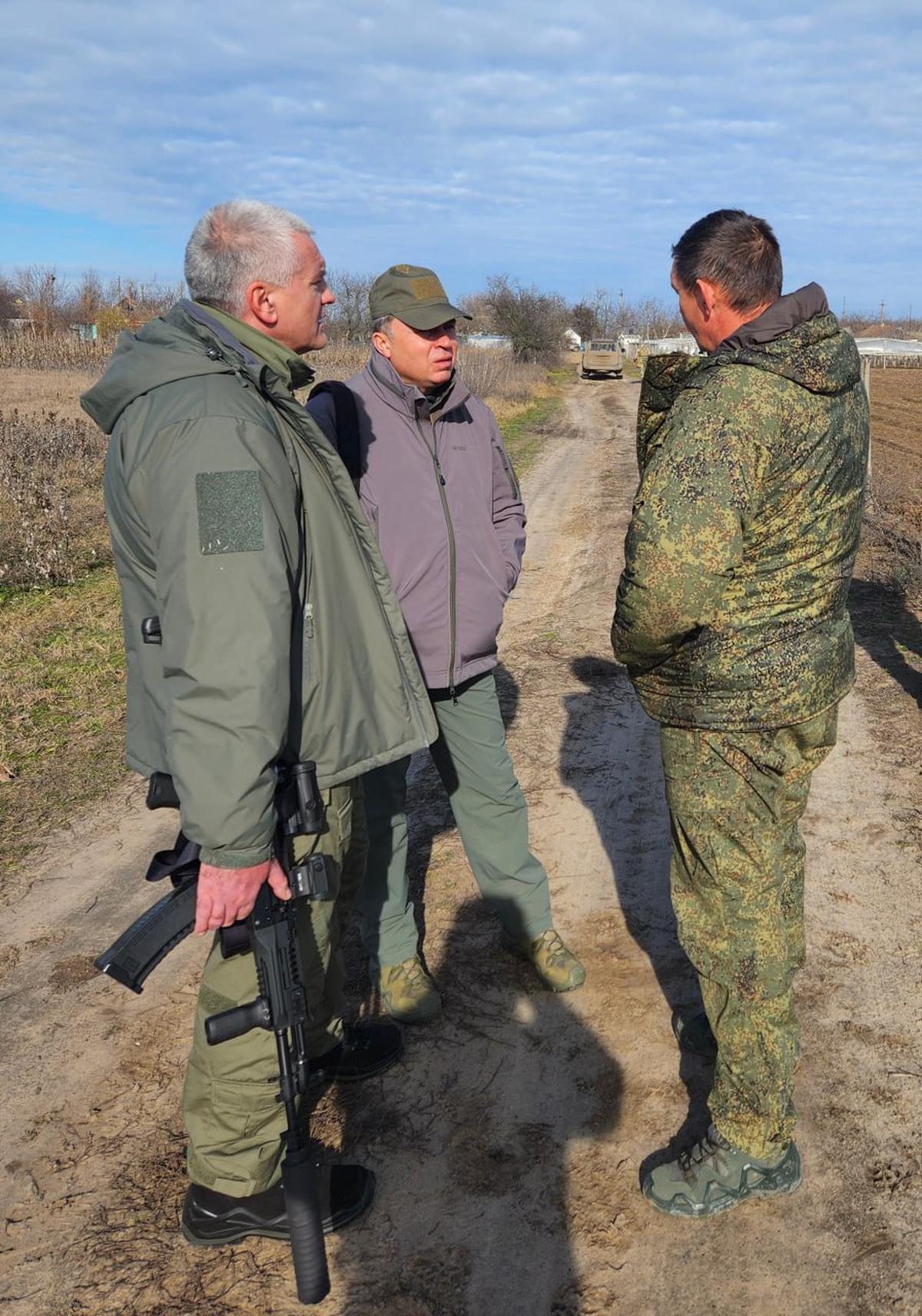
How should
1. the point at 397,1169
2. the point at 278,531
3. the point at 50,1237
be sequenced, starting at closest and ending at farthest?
the point at 278,531, the point at 50,1237, the point at 397,1169

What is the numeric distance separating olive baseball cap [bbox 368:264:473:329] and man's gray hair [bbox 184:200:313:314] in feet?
2.33

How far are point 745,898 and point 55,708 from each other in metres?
4.58

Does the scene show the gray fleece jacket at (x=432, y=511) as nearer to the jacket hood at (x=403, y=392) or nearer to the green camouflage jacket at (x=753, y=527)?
the jacket hood at (x=403, y=392)

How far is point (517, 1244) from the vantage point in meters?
2.27

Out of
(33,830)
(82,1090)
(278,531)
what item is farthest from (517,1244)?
(33,830)

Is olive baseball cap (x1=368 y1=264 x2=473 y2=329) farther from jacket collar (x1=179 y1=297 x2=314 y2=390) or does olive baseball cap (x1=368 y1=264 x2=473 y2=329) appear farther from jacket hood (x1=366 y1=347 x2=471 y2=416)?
jacket collar (x1=179 y1=297 x2=314 y2=390)

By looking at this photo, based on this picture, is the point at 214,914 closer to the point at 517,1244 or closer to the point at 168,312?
the point at 517,1244

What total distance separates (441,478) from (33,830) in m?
2.65

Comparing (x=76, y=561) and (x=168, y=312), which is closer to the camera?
(x=168, y=312)

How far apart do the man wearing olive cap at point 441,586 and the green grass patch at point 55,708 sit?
1.90 metres

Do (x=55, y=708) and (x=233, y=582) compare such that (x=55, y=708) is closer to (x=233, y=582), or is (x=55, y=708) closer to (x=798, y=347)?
(x=233, y=582)

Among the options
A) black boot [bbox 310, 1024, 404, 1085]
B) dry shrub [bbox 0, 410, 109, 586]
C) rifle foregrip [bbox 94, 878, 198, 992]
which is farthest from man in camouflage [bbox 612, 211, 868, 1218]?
dry shrub [bbox 0, 410, 109, 586]

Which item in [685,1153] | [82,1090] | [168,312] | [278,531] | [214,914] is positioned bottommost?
[82,1090]

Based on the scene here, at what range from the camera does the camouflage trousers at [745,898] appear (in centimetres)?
224
